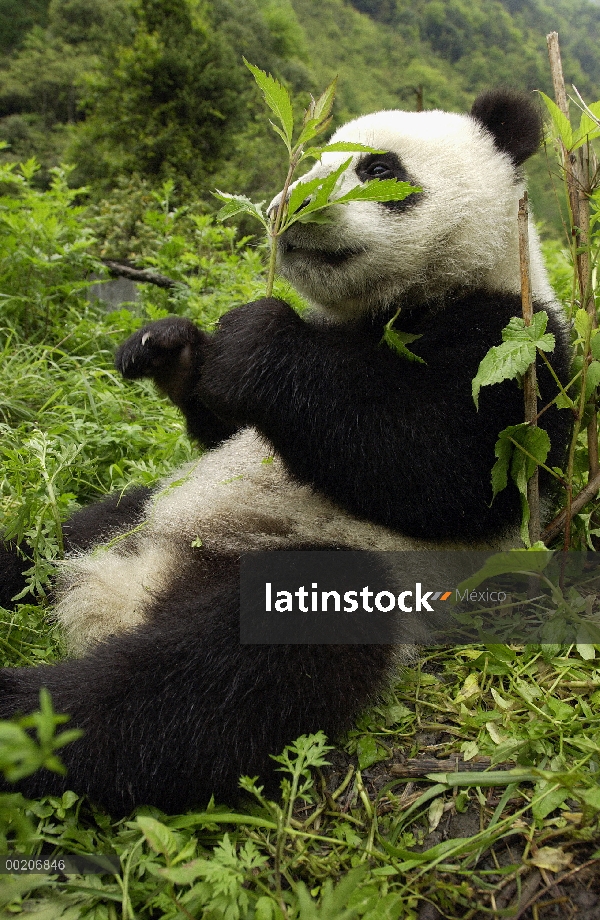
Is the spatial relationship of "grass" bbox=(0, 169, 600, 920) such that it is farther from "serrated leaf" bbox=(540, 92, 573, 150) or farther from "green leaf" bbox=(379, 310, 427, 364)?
"serrated leaf" bbox=(540, 92, 573, 150)

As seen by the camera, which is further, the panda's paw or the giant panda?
the panda's paw

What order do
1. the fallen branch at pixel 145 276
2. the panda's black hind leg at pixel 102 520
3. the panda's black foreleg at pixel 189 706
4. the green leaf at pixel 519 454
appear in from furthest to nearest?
the fallen branch at pixel 145 276 < the panda's black hind leg at pixel 102 520 < the green leaf at pixel 519 454 < the panda's black foreleg at pixel 189 706

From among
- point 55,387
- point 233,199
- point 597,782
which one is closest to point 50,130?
point 55,387

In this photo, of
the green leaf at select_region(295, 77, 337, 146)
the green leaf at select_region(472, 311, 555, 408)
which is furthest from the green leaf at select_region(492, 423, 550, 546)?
A: the green leaf at select_region(295, 77, 337, 146)

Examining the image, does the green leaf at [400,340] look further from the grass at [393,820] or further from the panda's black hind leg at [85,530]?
the panda's black hind leg at [85,530]

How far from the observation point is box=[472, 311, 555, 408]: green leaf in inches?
79.7

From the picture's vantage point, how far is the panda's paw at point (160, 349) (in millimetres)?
2854

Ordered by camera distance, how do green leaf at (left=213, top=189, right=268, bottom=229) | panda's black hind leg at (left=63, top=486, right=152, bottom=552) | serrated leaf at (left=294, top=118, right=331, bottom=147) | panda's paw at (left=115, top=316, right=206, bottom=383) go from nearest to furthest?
serrated leaf at (left=294, top=118, right=331, bottom=147) → green leaf at (left=213, top=189, right=268, bottom=229) → panda's paw at (left=115, top=316, right=206, bottom=383) → panda's black hind leg at (left=63, top=486, right=152, bottom=552)

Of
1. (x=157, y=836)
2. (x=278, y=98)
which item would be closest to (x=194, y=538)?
A: (x=157, y=836)

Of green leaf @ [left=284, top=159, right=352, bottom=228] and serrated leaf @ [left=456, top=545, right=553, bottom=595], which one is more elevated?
green leaf @ [left=284, top=159, right=352, bottom=228]

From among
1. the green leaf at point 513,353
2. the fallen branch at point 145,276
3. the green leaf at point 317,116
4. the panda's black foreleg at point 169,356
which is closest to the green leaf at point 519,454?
the green leaf at point 513,353

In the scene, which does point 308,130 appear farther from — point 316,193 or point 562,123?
point 562,123

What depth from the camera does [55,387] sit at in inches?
175

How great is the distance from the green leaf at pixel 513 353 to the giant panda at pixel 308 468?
21 cm
